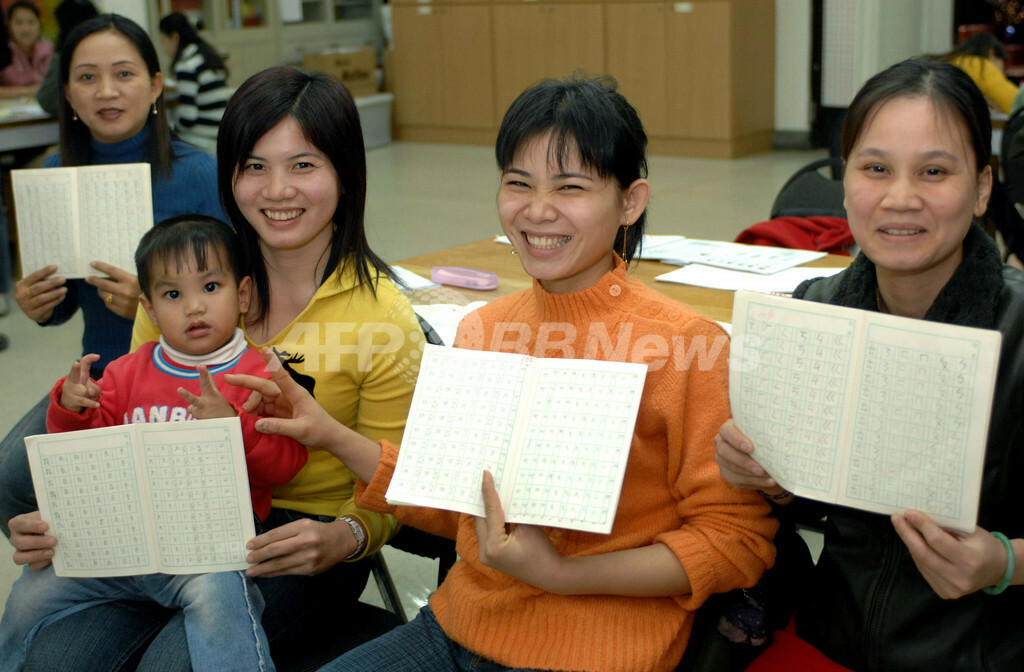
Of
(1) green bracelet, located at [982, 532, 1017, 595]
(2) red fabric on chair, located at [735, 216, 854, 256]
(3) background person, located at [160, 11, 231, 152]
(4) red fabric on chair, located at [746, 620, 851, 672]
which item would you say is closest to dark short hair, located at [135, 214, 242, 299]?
(4) red fabric on chair, located at [746, 620, 851, 672]

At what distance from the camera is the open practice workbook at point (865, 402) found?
0.96 m

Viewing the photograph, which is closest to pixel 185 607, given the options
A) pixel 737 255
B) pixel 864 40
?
pixel 737 255

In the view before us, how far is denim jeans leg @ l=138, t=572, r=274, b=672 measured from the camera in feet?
4.09

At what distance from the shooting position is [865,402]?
3.30 feet

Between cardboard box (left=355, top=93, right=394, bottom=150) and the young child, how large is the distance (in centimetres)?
690

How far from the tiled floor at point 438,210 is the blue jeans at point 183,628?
90 cm

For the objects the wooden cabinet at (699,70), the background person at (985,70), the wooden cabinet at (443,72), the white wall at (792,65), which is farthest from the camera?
the wooden cabinet at (443,72)

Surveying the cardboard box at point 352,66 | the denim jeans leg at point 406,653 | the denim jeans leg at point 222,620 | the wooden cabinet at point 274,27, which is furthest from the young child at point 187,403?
the cardboard box at point 352,66

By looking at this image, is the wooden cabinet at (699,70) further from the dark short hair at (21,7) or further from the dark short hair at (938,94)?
the dark short hair at (938,94)

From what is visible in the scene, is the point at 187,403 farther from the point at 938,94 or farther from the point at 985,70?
the point at 985,70

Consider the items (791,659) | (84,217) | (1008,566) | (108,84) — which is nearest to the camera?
(1008,566)

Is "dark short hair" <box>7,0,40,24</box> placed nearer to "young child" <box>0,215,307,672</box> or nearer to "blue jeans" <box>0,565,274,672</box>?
"young child" <box>0,215,307,672</box>

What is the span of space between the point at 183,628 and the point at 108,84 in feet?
4.36

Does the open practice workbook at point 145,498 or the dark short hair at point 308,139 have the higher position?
the dark short hair at point 308,139
